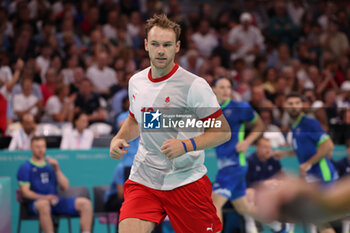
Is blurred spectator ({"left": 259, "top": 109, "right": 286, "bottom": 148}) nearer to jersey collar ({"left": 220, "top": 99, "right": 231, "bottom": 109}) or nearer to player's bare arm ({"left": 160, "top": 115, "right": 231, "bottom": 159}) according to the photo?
jersey collar ({"left": 220, "top": 99, "right": 231, "bottom": 109})

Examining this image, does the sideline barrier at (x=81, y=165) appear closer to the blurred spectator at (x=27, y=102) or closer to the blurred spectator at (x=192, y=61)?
the blurred spectator at (x=27, y=102)

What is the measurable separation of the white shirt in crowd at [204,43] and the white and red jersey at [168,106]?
9.40m

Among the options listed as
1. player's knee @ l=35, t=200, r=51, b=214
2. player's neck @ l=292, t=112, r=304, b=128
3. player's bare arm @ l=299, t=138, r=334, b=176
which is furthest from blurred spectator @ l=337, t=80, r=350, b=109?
player's knee @ l=35, t=200, r=51, b=214

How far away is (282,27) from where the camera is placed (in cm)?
1469

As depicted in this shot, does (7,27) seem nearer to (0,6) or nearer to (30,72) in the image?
(0,6)

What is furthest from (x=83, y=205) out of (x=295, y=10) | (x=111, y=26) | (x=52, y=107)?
(x=295, y=10)

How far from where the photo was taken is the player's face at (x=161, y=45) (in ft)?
13.8

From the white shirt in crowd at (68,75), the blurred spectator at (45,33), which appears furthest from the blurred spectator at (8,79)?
the blurred spectator at (45,33)

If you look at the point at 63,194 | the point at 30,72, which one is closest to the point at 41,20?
the point at 30,72

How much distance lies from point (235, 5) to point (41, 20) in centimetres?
553

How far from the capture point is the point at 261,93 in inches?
436

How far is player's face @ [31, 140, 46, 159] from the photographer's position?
7736 millimetres

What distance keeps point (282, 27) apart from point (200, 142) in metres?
11.3

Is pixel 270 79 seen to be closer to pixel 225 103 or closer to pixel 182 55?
pixel 182 55
